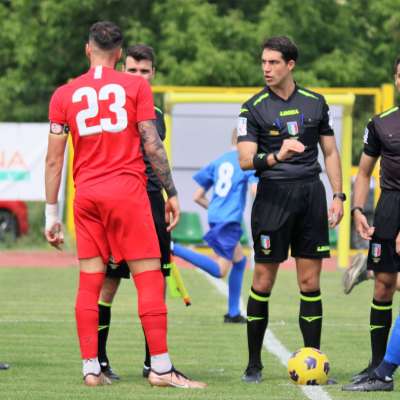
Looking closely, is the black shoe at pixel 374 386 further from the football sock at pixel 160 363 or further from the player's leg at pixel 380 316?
the football sock at pixel 160 363

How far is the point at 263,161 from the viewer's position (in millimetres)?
8664

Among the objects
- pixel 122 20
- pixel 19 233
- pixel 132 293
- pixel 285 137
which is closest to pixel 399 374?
pixel 285 137

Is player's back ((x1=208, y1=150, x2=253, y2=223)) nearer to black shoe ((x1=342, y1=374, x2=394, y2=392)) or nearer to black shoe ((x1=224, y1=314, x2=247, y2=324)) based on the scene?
black shoe ((x1=224, y1=314, x2=247, y2=324))

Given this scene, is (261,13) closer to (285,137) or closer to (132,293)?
(132,293)

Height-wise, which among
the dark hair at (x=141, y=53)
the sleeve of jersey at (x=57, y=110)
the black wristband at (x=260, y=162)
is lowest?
the black wristband at (x=260, y=162)

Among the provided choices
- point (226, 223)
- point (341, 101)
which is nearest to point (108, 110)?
point (226, 223)

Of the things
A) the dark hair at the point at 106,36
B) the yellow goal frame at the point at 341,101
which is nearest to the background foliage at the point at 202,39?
the yellow goal frame at the point at 341,101

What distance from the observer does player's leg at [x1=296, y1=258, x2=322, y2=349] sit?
29.2ft

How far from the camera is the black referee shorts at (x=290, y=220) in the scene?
28.9 feet

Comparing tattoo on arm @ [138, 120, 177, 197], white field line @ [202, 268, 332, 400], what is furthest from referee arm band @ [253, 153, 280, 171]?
white field line @ [202, 268, 332, 400]

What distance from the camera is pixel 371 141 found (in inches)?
348

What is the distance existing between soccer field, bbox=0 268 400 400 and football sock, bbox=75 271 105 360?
255mm

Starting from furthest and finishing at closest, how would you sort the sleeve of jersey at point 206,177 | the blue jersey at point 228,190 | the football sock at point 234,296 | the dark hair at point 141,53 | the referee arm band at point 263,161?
the sleeve of jersey at point 206,177
the blue jersey at point 228,190
the football sock at point 234,296
the dark hair at point 141,53
the referee arm band at point 263,161

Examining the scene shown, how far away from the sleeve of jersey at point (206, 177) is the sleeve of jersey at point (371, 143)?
594 cm
